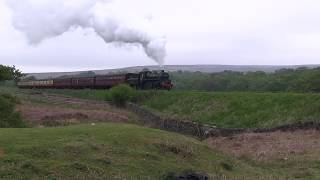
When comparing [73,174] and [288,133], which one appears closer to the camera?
[73,174]

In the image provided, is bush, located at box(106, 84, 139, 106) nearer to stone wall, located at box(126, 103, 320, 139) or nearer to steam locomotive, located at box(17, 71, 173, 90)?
steam locomotive, located at box(17, 71, 173, 90)

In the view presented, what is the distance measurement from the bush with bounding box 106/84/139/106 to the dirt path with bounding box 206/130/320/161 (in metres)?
37.6

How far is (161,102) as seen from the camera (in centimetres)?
7338

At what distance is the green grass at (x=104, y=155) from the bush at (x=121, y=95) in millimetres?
51462

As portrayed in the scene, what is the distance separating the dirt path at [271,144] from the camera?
29.6 m

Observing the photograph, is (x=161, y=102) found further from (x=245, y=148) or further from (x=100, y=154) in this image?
(x=100, y=154)

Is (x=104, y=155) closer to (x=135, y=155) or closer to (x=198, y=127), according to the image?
(x=135, y=155)

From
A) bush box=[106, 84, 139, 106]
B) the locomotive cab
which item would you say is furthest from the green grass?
the locomotive cab

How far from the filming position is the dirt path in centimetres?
2958

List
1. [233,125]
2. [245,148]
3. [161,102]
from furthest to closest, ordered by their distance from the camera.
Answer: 1. [161,102]
2. [233,125]
3. [245,148]

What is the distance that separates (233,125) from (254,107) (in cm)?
414

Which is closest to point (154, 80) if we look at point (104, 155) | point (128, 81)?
point (128, 81)

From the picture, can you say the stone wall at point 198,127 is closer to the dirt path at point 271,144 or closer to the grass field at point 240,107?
the dirt path at point 271,144

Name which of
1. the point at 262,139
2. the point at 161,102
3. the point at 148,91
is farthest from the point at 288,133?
Answer: the point at 148,91
